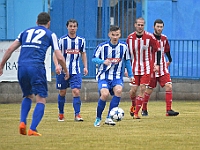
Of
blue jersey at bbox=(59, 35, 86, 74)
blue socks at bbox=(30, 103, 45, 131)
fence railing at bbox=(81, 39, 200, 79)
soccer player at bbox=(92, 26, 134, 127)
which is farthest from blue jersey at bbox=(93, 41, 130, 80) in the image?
fence railing at bbox=(81, 39, 200, 79)

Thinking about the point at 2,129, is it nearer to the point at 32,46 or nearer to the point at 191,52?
the point at 32,46

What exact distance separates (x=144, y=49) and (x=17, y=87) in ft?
20.8

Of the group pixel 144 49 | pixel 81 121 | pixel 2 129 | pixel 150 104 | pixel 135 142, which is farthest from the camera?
pixel 150 104

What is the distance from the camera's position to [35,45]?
1249 centimetres

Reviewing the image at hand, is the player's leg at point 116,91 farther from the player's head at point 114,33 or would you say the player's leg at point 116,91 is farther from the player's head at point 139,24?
the player's head at point 139,24

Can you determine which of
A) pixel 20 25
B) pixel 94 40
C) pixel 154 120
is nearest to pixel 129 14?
pixel 94 40

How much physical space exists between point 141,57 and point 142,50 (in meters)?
0.20

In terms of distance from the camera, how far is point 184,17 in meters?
25.0

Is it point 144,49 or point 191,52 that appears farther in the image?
point 191,52

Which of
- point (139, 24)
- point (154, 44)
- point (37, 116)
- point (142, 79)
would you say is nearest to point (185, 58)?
point (154, 44)

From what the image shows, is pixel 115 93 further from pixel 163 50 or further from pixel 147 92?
pixel 163 50

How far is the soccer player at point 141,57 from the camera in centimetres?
1728

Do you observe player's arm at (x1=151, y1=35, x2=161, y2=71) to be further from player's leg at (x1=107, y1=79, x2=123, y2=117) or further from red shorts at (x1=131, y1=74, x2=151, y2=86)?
player's leg at (x1=107, y1=79, x2=123, y2=117)

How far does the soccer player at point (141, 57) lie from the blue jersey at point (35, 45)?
4.83 metres
